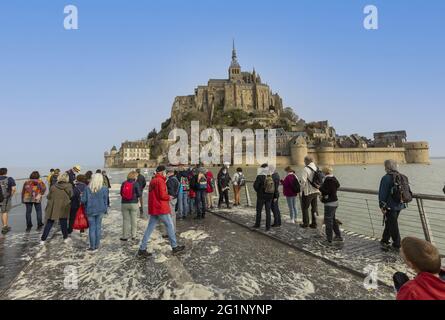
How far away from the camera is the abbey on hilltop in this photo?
271 ft

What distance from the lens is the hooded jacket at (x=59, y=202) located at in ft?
18.1

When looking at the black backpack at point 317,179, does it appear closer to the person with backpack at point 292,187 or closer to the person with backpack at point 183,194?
the person with backpack at point 292,187

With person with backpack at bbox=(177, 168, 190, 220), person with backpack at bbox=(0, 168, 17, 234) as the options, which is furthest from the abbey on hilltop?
person with backpack at bbox=(0, 168, 17, 234)

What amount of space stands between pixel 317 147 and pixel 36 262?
284 ft

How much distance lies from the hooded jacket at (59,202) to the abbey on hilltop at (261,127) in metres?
75.4

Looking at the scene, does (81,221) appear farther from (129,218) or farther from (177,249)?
(177,249)

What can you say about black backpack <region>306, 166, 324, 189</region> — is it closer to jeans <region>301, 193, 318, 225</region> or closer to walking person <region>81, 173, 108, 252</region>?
jeans <region>301, 193, 318, 225</region>

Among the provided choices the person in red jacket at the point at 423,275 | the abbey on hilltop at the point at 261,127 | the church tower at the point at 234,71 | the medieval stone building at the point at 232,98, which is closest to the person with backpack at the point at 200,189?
the person in red jacket at the point at 423,275

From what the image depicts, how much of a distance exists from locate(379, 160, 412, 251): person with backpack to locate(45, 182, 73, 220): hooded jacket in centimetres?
678

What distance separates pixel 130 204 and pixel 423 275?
18.4ft

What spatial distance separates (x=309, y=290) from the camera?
338 cm

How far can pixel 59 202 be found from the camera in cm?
560
